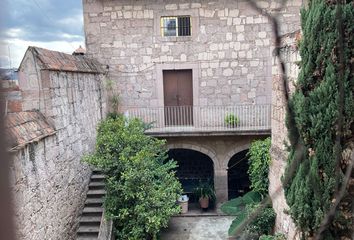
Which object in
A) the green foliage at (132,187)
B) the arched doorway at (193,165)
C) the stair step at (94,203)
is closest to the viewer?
the green foliage at (132,187)

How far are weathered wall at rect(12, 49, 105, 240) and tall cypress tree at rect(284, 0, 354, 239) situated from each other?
333cm

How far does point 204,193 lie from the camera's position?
30.4 feet

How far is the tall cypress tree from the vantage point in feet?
10.5

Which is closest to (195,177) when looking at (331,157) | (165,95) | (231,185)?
(231,185)

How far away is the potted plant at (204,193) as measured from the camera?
29.8 ft

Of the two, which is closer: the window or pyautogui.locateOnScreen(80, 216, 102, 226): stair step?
pyautogui.locateOnScreen(80, 216, 102, 226): stair step

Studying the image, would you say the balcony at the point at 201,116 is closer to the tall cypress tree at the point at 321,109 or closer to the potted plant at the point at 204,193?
the potted plant at the point at 204,193

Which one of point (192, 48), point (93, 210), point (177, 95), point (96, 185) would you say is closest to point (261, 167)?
point (93, 210)

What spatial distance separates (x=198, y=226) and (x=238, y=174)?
3.08 metres

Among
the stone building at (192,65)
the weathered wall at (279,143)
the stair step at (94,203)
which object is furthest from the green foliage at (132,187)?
the stone building at (192,65)

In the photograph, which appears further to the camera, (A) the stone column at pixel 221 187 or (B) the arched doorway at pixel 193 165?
(B) the arched doorway at pixel 193 165

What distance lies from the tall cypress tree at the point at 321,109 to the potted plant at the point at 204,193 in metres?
5.46

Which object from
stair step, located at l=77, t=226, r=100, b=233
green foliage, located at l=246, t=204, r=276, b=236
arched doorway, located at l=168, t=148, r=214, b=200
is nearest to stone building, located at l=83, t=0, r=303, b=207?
arched doorway, located at l=168, t=148, r=214, b=200

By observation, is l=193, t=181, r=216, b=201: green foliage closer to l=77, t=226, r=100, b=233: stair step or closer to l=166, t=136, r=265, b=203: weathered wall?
l=166, t=136, r=265, b=203: weathered wall
